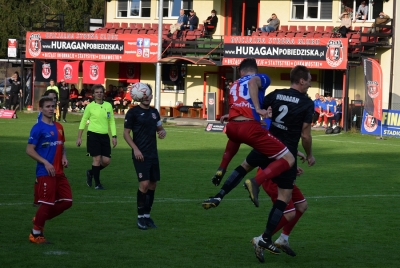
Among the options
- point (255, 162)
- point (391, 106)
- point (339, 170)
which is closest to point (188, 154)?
point (339, 170)

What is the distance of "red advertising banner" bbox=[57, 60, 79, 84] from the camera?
42656mm

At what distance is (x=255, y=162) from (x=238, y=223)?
2.35 m

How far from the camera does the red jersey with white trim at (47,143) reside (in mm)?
9508

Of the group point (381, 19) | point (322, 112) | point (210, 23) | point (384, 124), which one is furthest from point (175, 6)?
point (384, 124)

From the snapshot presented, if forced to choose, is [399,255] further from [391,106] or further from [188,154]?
[391,106]

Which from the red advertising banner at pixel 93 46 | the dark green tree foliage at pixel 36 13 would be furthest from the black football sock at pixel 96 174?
the dark green tree foliage at pixel 36 13

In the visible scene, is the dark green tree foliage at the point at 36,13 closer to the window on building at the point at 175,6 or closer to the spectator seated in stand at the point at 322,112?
the window on building at the point at 175,6

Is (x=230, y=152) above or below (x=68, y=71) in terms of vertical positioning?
below

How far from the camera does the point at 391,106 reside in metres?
37.2

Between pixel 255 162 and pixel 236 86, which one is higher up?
pixel 236 86

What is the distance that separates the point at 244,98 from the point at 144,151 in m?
2.02

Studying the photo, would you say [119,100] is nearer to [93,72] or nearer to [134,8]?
[93,72]

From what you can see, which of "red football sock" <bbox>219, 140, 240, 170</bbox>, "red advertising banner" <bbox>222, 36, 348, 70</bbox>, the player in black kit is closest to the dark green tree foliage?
"red advertising banner" <bbox>222, 36, 348, 70</bbox>

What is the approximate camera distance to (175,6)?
4450cm
